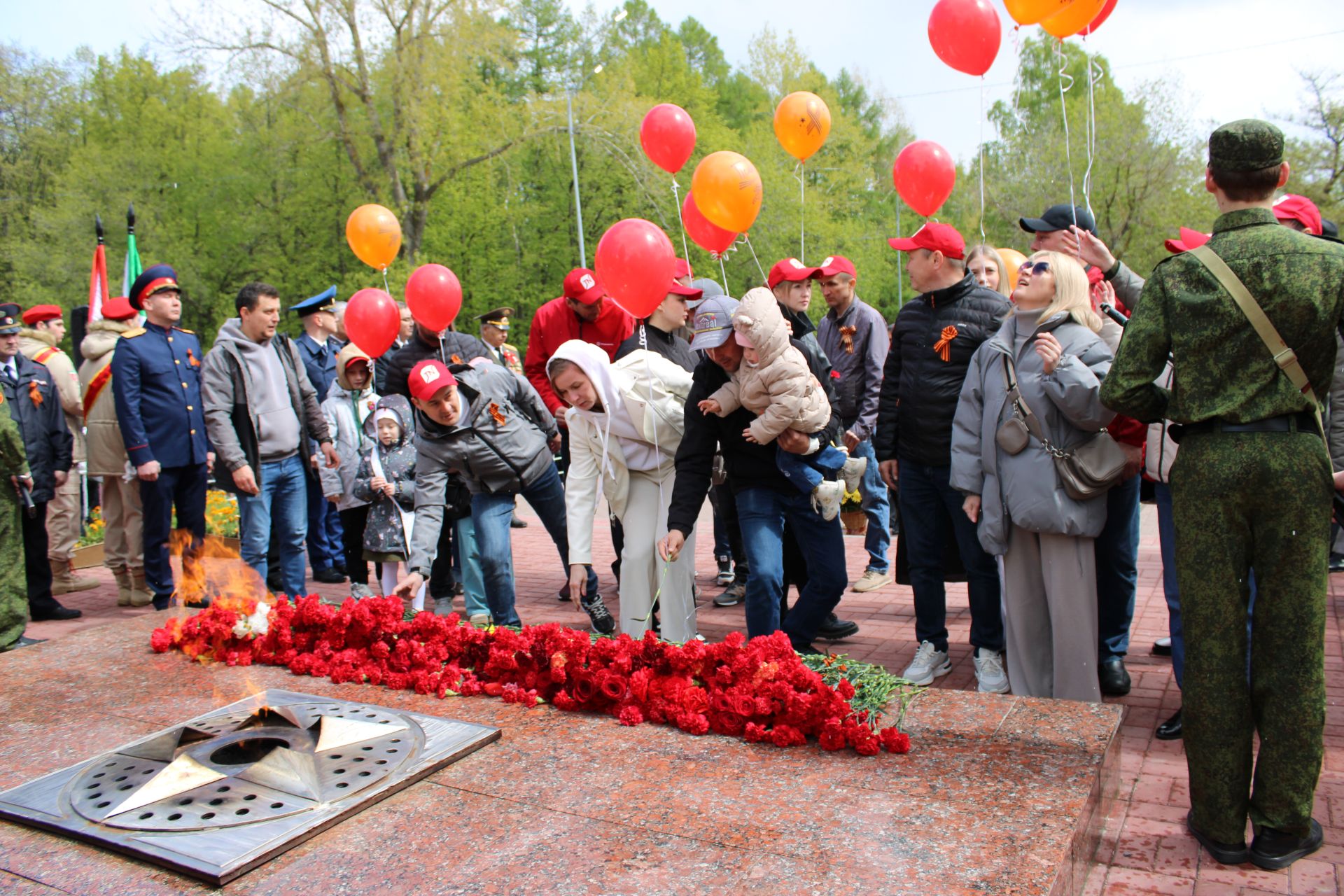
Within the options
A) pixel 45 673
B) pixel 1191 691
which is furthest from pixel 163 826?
pixel 1191 691

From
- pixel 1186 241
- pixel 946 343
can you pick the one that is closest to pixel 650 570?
pixel 946 343

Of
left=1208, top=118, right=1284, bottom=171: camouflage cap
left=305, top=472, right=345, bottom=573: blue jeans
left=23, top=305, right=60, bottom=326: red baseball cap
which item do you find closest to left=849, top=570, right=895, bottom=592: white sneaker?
left=305, top=472, right=345, bottom=573: blue jeans

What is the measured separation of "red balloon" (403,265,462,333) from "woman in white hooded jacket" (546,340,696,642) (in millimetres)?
2131

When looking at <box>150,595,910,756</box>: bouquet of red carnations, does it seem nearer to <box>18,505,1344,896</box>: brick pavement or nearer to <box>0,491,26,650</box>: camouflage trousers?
<box>18,505,1344,896</box>: brick pavement

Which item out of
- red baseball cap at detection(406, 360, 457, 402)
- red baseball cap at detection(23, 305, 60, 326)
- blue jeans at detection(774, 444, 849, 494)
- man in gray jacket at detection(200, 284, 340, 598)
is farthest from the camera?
red baseball cap at detection(23, 305, 60, 326)

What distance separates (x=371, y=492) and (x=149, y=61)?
30.1 m

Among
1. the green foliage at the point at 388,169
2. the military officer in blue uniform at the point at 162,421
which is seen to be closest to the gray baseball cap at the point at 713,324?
the military officer in blue uniform at the point at 162,421

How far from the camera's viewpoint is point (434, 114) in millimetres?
24453

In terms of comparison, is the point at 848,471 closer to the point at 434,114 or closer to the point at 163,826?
the point at 163,826

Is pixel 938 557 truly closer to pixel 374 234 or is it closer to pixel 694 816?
pixel 694 816

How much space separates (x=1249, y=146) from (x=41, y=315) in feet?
32.0

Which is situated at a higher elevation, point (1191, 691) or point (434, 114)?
point (434, 114)

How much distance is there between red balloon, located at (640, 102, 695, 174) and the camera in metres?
7.05

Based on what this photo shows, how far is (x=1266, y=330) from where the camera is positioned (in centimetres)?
292
